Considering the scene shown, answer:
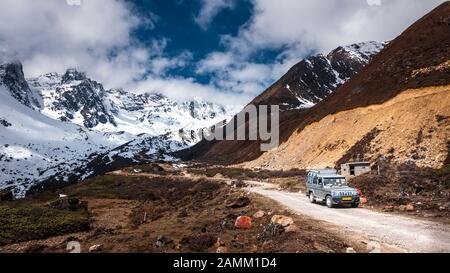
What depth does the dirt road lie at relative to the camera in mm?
15602

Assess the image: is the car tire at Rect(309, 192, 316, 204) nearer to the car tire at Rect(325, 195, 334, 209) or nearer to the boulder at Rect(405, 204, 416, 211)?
the car tire at Rect(325, 195, 334, 209)

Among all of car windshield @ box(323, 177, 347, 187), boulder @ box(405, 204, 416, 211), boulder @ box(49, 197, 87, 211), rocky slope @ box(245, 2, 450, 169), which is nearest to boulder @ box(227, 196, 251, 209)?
car windshield @ box(323, 177, 347, 187)

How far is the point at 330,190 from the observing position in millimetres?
27469

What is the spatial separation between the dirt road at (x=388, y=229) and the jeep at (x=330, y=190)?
29.9 inches

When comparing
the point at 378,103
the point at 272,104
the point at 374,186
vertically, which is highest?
the point at 272,104

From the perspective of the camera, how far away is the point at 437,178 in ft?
109

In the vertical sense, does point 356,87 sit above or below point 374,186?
above

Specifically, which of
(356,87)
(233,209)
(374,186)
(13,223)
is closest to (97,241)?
(13,223)

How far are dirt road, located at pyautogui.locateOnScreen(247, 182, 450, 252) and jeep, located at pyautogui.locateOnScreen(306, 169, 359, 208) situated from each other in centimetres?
76

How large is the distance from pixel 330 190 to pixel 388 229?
8.60m

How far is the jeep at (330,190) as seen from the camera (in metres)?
27.0
